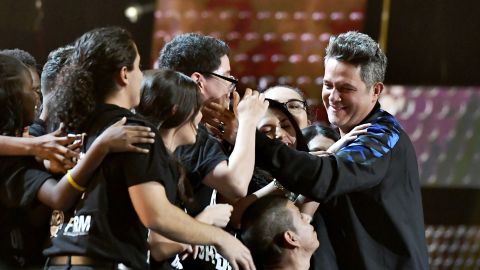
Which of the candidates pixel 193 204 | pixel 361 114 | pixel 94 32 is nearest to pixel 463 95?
pixel 361 114

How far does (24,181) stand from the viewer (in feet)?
9.59

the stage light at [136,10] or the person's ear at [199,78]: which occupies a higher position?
the person's ear at [199,78]

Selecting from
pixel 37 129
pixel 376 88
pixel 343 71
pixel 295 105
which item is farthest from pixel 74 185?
pixel 295 105

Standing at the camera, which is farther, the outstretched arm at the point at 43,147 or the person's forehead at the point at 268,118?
the person's forehead at the point at 268,118

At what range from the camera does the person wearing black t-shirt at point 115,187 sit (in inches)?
107

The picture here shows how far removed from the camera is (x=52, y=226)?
9.92 ft

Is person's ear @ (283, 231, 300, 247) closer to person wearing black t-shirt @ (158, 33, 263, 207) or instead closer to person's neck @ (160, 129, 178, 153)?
person wearing black t-shirt @ (158, 33, 263, 207)

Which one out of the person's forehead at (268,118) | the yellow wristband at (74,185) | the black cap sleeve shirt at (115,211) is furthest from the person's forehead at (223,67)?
the yellow wristband at (74,185)

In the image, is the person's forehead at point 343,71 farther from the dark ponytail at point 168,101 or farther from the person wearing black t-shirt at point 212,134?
the dark ponytail at point 168,101

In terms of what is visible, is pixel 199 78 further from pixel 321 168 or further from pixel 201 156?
pixel 321 168

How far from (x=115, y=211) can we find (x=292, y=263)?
749mm

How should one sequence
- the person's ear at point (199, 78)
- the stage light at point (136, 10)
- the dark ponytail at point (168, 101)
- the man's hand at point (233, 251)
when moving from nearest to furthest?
1. the man's hand at point (233, 251)
2. the dark ponytail at point (168, 101)
3. the person's ear at point (199, 78)
4. the stage light at point (136, 10)

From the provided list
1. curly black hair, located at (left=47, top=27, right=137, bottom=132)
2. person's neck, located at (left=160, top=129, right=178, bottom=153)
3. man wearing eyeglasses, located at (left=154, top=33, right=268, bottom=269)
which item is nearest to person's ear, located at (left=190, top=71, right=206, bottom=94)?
man wearing eyeglasses, located at (left=154, top=33, right=268, bottom=269)

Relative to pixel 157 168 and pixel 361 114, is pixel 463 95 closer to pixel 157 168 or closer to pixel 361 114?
pixel 361 114
